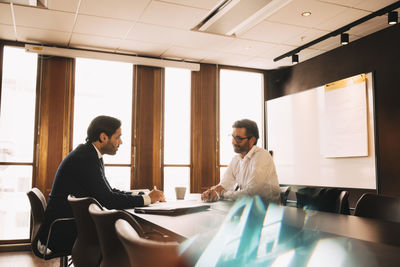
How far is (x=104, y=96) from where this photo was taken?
564 cm

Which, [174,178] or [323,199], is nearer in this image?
[323,199]

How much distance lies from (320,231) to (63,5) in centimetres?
367

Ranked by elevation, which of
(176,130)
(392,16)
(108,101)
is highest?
(392,16)

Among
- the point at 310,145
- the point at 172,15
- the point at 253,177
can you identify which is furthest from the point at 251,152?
the point at 310,145

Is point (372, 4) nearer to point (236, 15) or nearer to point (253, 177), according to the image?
point (236, 15)

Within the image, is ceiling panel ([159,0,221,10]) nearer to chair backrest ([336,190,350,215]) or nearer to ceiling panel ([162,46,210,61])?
ceiling panel ([162,46,210,61])

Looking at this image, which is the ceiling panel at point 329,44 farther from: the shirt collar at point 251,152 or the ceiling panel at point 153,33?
the shirt collar at point 251,152

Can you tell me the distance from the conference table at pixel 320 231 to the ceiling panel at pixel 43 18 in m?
3.08

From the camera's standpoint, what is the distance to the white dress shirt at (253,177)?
9.48 ft

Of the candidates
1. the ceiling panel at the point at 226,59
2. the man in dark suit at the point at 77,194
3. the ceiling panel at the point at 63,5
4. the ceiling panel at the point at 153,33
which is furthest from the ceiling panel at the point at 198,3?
the man in dark suit at the point at 77,194

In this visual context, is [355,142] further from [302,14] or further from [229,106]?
[229,106]

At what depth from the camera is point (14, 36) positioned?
493cm

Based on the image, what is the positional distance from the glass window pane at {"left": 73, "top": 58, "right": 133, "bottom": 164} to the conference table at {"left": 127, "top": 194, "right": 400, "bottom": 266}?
3.69 metres

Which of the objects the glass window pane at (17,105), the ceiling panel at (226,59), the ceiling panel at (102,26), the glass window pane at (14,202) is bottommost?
the glass window pane at (14,202)
